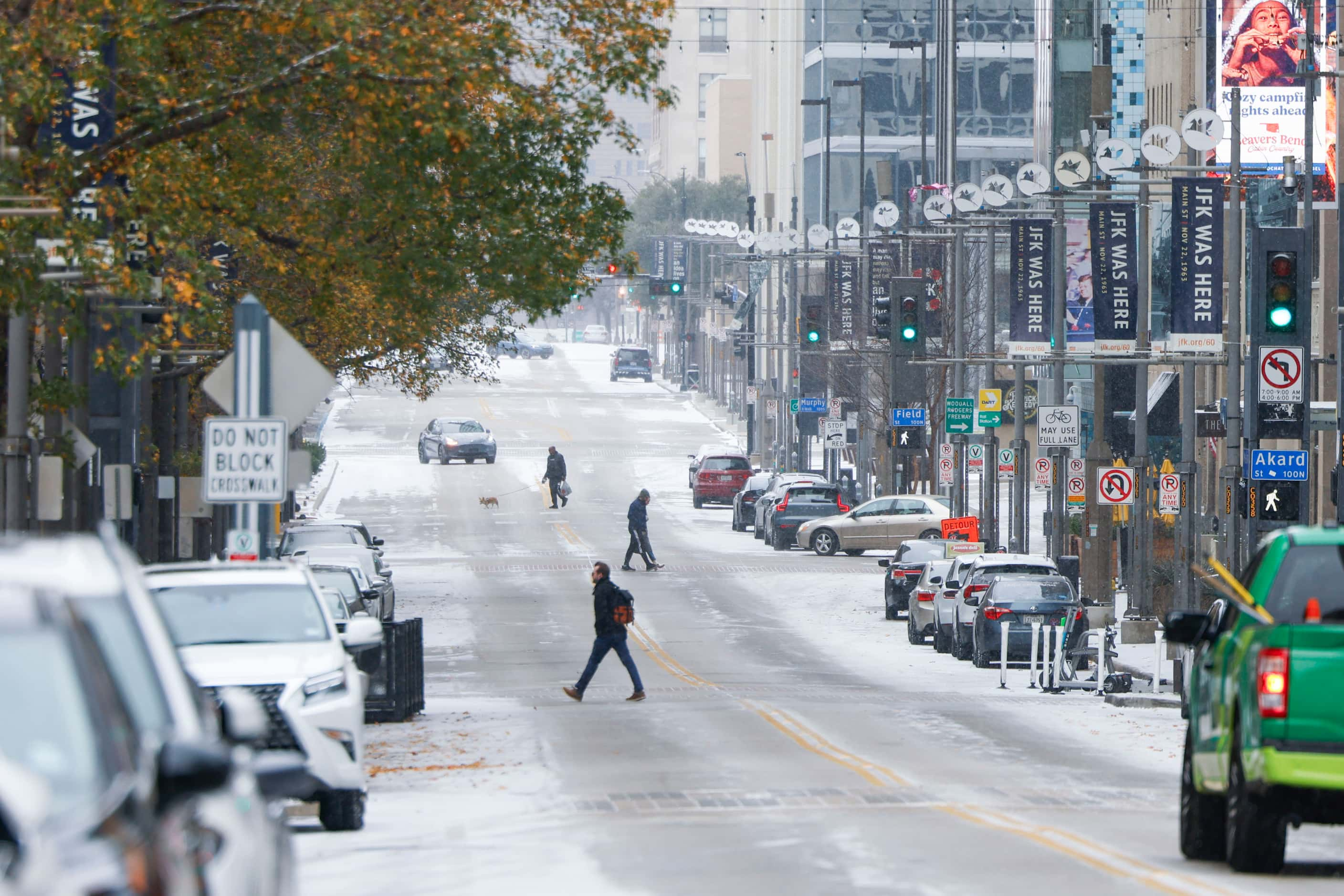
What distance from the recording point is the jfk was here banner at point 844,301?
6850cm

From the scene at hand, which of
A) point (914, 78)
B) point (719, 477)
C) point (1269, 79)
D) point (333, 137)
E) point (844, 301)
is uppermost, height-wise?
point (914, 78)

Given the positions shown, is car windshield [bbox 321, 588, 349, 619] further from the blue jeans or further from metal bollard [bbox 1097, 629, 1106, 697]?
metal bollard [bbox 1097, 629, 1106, 697]

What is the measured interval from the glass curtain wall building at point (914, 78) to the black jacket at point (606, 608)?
7967 cm

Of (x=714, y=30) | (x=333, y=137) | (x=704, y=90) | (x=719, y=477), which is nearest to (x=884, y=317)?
(x=333, y=137)

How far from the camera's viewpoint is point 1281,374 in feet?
90.2

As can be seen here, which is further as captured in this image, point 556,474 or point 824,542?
point 556,474

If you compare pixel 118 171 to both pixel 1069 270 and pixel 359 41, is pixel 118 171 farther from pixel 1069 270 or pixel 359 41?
pixel 1069 270

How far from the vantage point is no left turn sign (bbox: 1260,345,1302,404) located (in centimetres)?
2725

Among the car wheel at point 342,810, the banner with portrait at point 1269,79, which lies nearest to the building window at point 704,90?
the banner with portrait at point 1269,79

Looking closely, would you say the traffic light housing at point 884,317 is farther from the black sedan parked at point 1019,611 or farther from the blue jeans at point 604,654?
the blue jeans at point 604,654

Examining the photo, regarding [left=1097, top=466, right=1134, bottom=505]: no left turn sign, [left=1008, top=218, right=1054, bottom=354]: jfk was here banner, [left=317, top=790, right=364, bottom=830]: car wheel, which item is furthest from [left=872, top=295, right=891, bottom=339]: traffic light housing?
[left=317, top=790, right=364, bottom=830]: car wheel

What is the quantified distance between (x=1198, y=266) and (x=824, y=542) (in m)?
22.3

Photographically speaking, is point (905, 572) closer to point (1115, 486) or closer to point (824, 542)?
point (1115, 486)

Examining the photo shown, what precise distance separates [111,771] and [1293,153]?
49.7 meters
